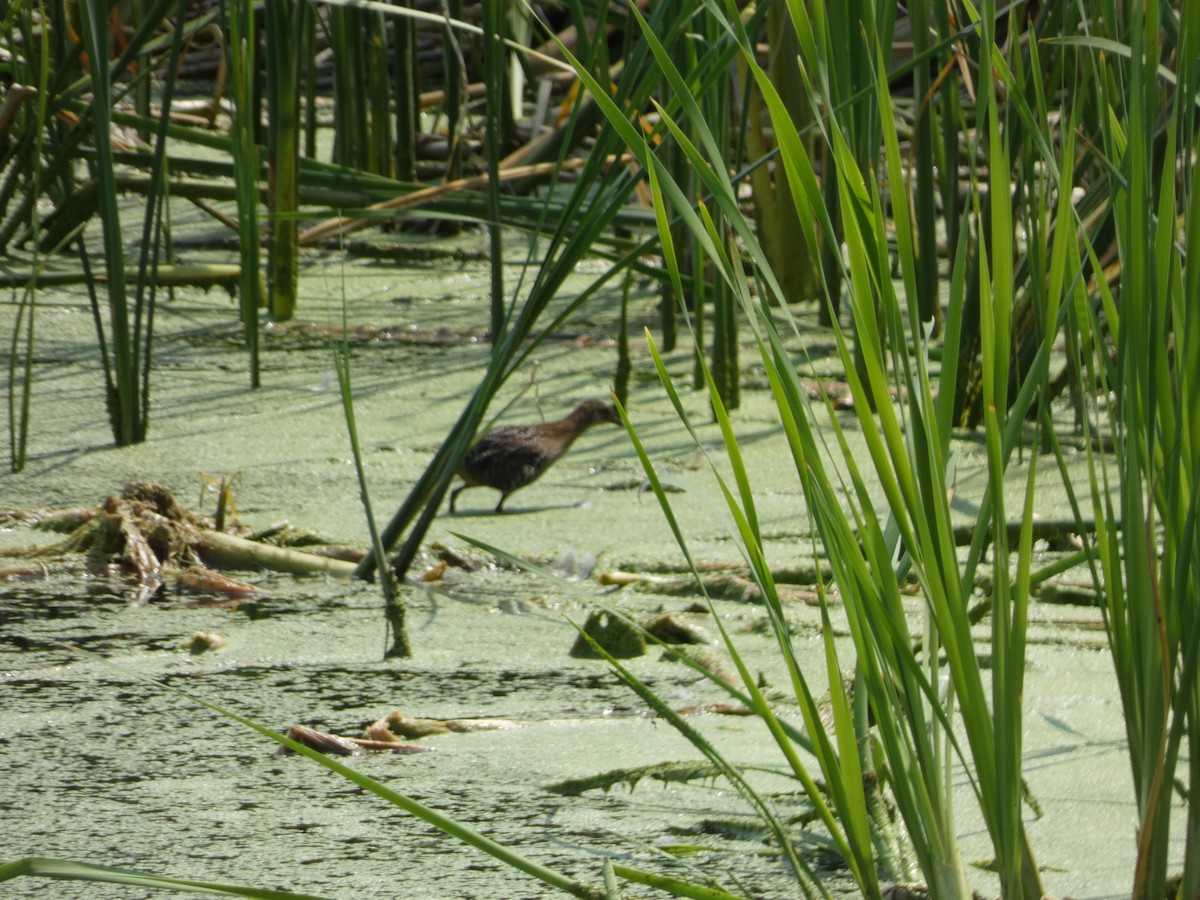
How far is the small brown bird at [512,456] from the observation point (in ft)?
7.32

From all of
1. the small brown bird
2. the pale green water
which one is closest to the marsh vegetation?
the pale green water

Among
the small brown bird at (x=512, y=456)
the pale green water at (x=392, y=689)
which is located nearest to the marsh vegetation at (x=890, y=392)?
the pale green water at (x=392, y=689)

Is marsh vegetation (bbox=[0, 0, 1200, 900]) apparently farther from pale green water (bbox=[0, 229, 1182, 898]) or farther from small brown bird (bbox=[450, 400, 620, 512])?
small brown bird (bbox=[450, 400, 620, 512])

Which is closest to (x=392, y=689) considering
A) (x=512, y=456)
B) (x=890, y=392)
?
(x=890, y=392)

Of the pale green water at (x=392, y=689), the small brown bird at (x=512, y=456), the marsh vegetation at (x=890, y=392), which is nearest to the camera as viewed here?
the marsh vegetation at (x=890, y=392)

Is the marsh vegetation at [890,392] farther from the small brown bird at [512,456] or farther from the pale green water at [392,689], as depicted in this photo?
the small brown bird at [512,456]

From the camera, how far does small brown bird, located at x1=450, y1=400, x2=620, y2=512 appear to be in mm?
2232

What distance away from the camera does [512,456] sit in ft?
7.34

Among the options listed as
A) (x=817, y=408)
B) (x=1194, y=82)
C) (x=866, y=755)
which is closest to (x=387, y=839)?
(x=866, y=755)

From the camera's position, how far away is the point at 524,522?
7.02 ft

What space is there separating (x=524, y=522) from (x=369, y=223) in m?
1.78

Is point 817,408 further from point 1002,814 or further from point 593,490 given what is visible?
point 1002,814

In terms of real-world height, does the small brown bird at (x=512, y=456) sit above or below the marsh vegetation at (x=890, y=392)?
below

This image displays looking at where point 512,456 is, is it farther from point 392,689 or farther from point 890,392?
point 890,392
